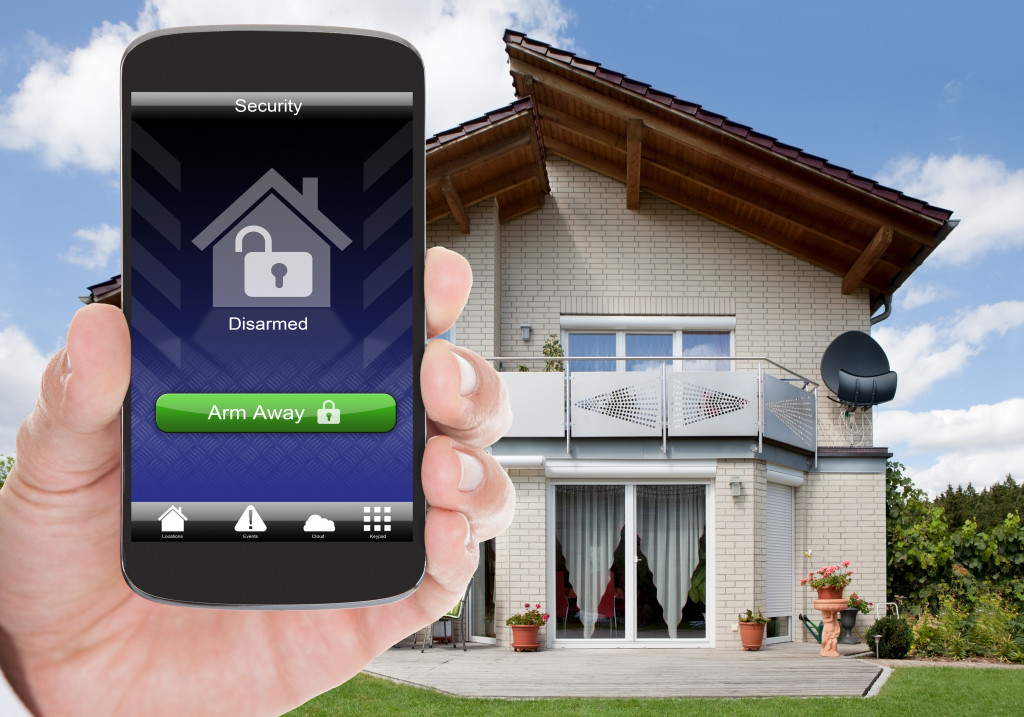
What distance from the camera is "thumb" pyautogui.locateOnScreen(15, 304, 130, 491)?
57.4 inches

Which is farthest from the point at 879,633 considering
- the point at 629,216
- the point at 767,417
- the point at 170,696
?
the point at 170,696

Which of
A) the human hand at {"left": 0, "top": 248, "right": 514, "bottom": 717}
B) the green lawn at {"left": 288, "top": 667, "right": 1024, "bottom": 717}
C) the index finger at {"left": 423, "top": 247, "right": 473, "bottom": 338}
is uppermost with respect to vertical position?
the index finger at {"left": 423, "top": 247, "right": 473, "bottom": 338}

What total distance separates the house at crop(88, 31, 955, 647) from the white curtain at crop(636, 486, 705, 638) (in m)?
0.03

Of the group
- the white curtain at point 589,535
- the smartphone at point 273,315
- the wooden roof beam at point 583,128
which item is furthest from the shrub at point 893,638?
the smartphone at point 273,315

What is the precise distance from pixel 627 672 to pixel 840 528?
5.44 meters

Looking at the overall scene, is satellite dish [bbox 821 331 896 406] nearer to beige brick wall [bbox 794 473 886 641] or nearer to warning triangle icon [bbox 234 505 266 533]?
beige brick wall [bbox 794 473 886 641]

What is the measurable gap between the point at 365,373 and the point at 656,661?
1056 centimetres

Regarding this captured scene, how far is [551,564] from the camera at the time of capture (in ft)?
42.1

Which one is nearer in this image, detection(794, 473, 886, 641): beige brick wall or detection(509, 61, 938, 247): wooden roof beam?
detection(509, 61, 938, 247): wooden roof beam

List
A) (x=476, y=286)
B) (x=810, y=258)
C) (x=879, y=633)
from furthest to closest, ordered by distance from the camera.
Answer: (x=810, y=258) < (x=476, y=286) < (x=879, y=633)

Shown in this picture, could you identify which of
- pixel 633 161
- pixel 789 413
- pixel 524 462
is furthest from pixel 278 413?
pixel 789 413

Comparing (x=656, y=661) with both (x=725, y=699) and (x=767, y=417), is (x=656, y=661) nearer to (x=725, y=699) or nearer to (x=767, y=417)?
(x=725, y=699)

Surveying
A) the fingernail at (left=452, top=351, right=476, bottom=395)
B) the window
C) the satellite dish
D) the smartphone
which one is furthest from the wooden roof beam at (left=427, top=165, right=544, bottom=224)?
the fingernail at (left=452, top=351, right=476, bottom=395)

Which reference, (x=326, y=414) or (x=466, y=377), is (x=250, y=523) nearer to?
(x=326, y=414)
